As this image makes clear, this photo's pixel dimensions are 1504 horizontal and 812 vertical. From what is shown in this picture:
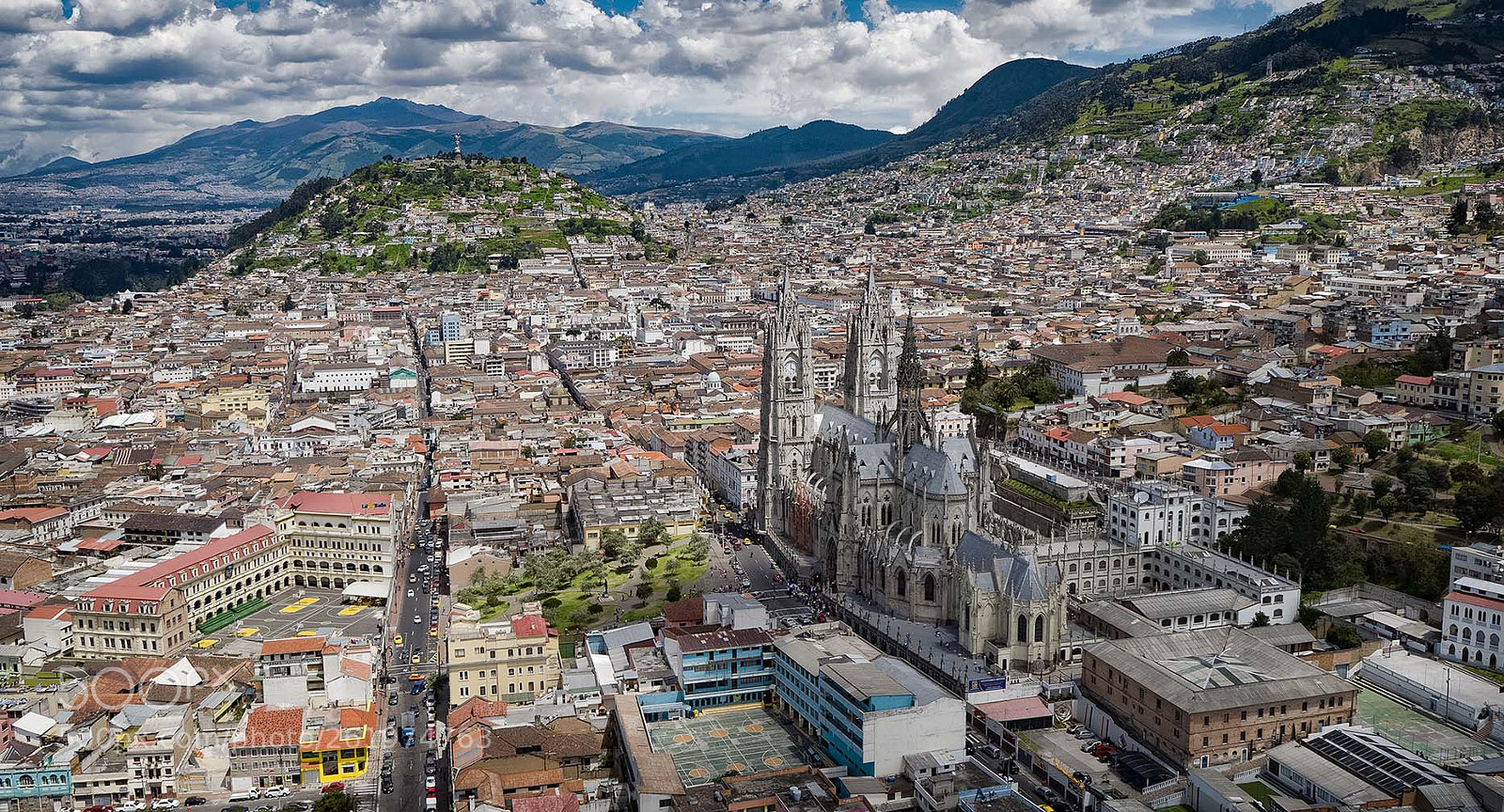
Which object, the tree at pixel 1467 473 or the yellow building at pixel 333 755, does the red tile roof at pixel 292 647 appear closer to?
the yellow building at pixel 333 755

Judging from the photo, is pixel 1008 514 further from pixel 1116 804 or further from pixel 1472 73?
pixel 1472 73

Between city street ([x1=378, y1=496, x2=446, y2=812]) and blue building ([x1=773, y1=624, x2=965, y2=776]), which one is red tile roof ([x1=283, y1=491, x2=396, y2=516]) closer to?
city street ([x1=378, y1=496, x2=446, y2=812])

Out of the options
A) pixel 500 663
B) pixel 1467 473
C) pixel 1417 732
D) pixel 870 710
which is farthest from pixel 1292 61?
pixel 500 663

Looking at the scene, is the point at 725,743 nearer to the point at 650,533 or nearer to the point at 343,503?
the point at 650,533

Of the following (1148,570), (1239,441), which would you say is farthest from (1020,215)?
(1148,570)

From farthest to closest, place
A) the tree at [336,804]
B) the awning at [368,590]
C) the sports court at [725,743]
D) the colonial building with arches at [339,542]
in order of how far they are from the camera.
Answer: the colonial building with arches at [339,542] < the awning at [368,590] < the sports court at [725,743] < the tree at [336,804]

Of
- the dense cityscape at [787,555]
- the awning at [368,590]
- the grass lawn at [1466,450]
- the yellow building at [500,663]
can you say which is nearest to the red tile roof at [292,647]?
the dense cityscape at [787,555]

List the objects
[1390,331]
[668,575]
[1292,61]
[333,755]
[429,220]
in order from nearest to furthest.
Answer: [333,755] < [668,575] < [1390,331] < [429,220] < [1292,61]
